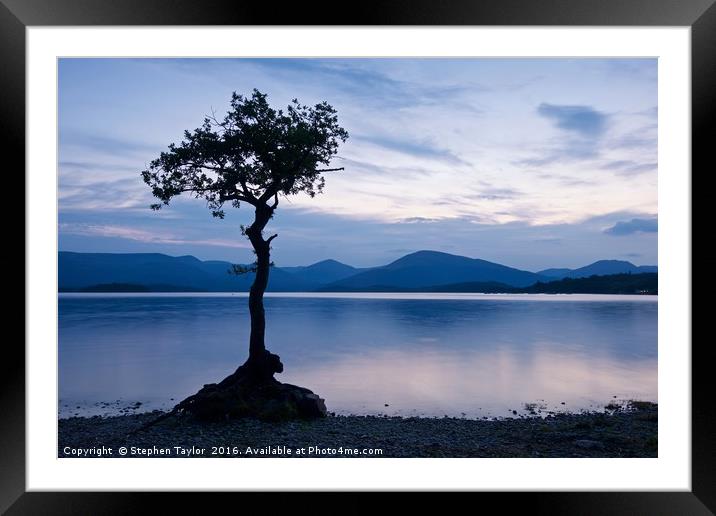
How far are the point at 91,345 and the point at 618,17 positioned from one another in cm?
1289

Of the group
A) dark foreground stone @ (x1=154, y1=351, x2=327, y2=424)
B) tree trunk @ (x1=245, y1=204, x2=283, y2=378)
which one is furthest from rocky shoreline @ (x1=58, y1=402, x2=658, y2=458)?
tree trunk @ (x1=245, y1=204, x2=283, y2=378)

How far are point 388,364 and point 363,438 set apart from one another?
462 centimetres

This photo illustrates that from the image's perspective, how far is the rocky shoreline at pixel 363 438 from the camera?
4.07 metres

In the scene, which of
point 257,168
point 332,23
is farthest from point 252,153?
point 332,23

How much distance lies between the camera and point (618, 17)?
2.82 meters

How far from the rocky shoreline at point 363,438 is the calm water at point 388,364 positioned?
2.03 ft

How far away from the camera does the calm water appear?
19.9 feet

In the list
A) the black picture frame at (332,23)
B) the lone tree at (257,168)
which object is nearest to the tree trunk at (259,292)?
the lone tree at (257,168)

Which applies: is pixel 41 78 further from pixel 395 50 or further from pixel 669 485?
pixel 669 485

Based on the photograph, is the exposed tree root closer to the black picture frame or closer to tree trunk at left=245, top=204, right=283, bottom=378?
tree trunk at left=245, top=204, right=283, bottom=378

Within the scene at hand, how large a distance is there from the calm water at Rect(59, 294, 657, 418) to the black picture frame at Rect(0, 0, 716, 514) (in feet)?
2.66

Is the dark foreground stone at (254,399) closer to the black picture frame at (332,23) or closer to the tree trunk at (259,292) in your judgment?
the tree trunk at (259,292)

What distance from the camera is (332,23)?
2812mm

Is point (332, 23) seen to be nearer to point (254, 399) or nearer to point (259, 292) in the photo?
point (259, 292)
